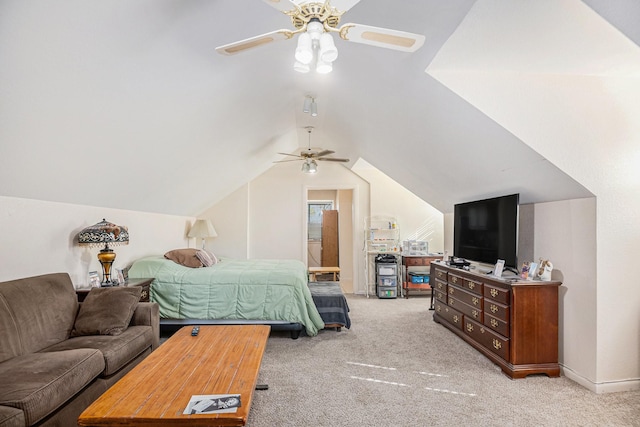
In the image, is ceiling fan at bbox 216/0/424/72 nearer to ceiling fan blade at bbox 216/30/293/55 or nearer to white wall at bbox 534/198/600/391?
ceiling fan blade at bbox 216/30/293/55

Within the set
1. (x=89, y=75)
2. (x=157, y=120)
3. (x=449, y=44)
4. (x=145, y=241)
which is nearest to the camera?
(x=89, y=75)

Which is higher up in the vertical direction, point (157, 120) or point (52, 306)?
point (157, 120)

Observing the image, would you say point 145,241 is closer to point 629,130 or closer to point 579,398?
point 579,398

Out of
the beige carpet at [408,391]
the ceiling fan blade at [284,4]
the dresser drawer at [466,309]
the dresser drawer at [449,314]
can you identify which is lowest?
the beige carpet at [408,391]

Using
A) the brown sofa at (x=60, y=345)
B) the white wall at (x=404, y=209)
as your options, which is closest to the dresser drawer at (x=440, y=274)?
the white wall at (x=404, y=209)

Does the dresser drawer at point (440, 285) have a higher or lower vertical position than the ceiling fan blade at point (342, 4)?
lower

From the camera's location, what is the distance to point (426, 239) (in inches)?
287

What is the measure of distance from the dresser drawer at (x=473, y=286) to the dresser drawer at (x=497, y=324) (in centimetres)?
25

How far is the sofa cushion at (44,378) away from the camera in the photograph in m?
1.70

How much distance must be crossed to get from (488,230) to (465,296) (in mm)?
772

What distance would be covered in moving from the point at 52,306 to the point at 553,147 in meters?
3.95

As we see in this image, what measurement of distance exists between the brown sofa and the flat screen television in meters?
3.34

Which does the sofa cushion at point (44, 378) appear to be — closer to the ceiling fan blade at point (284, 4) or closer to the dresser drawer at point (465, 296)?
the ceiling fan blade at point (284, 4)

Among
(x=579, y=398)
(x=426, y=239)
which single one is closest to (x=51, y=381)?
(x=579, y=398)
